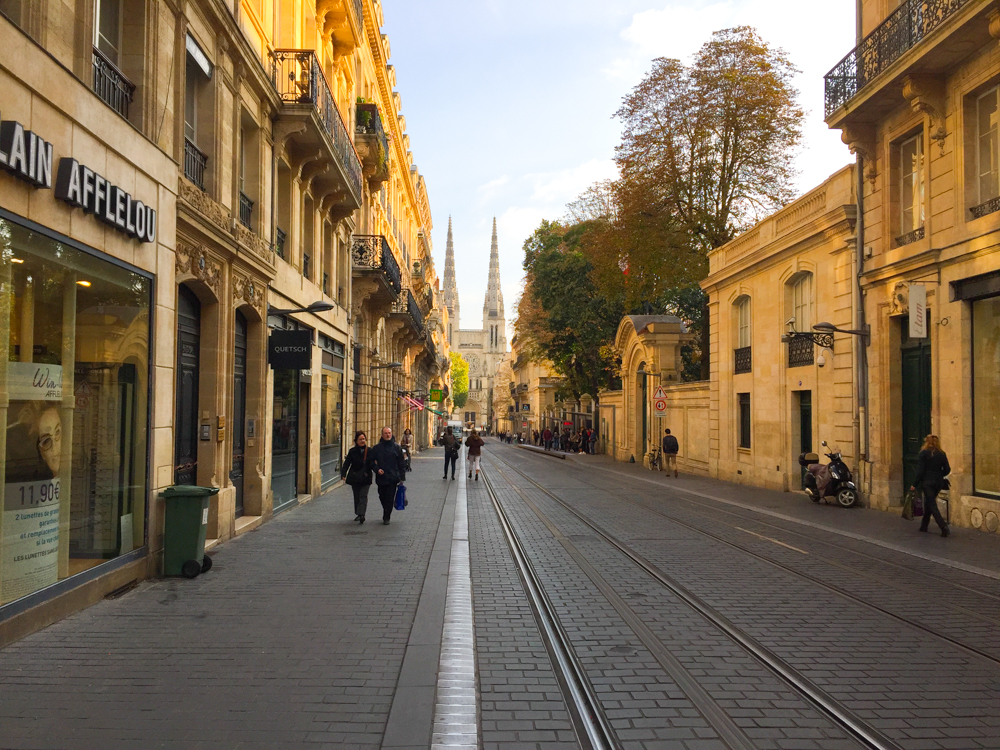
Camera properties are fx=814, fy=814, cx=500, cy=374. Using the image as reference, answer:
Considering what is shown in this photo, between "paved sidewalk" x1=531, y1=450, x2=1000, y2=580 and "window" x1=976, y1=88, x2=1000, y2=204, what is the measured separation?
5.56 meters

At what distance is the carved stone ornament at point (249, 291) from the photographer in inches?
476

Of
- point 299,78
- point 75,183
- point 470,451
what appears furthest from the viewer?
point 470,451

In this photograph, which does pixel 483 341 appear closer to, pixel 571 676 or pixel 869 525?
pixel 869 525

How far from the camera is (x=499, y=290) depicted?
7397 inches

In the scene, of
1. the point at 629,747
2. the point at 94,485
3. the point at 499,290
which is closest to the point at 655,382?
the point at 94,485

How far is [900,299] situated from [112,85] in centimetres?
1366

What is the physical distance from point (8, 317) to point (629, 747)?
17.5ft

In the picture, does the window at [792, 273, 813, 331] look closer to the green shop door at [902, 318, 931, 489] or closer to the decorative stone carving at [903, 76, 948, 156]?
the green shop door at [902, 318, 931, 489]

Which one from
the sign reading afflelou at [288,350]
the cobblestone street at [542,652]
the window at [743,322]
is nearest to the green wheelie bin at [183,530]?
the cobblestone street at [542,652]

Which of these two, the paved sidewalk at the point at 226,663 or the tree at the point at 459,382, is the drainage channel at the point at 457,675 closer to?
the paved sidewalk at the point at 226,663

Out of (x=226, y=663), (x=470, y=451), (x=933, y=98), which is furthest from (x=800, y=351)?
(x=226, y=663)

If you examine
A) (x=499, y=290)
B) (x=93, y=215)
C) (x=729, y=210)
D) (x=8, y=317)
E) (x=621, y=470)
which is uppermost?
(x=499, y=290)

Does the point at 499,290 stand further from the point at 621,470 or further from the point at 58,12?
the point at 58,12

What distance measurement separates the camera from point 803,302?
66.7 feet
